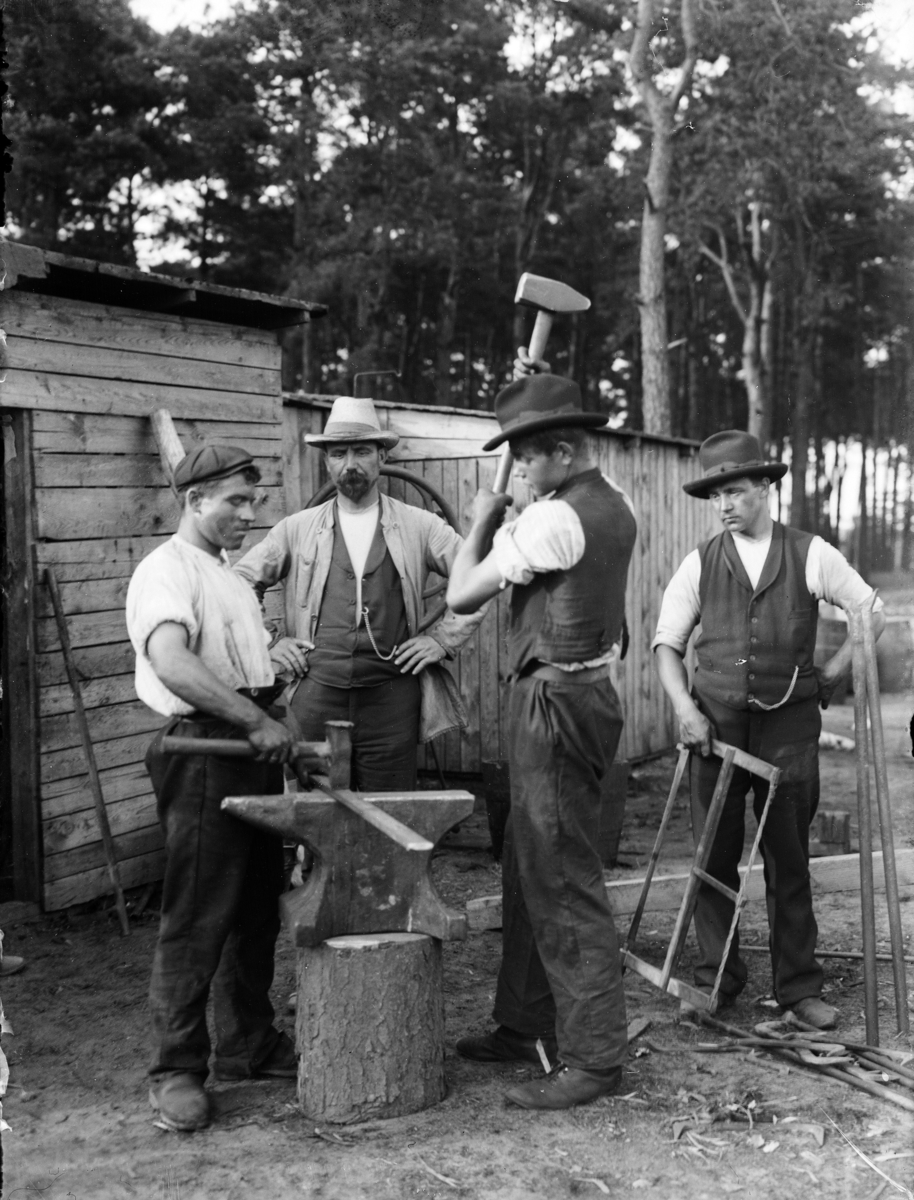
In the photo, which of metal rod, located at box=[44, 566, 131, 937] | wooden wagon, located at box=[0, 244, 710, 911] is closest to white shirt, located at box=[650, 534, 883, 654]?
metal rod, located at box=[44, 566, 131, 937]

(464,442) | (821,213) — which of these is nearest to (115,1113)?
(464,442)

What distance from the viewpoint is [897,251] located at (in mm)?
28062

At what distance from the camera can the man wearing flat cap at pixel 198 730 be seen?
3488mm

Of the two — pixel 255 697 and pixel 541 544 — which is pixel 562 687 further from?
pixel 255 697

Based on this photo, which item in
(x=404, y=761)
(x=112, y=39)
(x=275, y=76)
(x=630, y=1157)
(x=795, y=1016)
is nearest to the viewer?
(x=630, y=1157)

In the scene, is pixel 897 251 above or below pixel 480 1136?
above

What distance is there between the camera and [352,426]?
492cm

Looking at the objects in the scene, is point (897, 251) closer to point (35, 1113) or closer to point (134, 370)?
point (134, 370)

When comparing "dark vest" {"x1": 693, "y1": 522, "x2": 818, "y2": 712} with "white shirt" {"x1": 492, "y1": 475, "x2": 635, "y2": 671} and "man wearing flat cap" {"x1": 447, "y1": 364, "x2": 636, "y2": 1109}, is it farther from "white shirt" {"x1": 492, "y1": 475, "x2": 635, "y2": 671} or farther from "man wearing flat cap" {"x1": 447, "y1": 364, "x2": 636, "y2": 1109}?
"white shirt" {"x1": 492, "y1": 475, "x2": 635, "y2": 671}

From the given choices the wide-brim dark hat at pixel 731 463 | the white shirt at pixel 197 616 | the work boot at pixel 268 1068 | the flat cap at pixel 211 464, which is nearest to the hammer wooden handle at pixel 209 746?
the white shirt at pixel 197 616

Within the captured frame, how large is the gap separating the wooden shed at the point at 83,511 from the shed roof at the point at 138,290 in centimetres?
1

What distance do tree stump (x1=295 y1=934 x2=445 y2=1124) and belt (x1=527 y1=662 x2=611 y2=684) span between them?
89 centimetres

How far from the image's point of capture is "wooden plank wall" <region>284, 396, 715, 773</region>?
866 cm

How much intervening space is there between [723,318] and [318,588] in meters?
30.0
